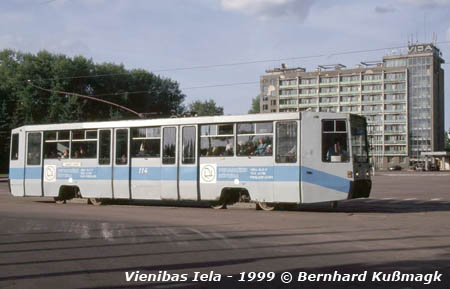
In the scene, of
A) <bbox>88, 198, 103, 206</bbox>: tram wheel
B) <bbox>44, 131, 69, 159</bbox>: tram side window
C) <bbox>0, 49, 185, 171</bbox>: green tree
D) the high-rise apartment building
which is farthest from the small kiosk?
<bbox>44, 131, 69, 159</bbox>: tram side window

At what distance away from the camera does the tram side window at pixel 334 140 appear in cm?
1769

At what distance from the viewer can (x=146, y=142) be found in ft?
68.1

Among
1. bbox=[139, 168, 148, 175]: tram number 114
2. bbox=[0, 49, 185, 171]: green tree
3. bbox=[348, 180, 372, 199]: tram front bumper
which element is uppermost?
bbox=[0, 49, 185, 171]: green tree

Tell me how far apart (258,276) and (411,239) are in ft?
16.3

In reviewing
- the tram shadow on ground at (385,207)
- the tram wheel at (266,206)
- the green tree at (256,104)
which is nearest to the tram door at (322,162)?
the tram wheel at (266,206)

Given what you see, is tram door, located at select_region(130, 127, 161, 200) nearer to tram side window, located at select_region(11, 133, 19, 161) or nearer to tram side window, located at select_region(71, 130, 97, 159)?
tram side window, located at select_region(71, 130, 97, 159)

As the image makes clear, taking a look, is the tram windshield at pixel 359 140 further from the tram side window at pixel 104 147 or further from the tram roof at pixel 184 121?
the tram side window at pixel 104 147

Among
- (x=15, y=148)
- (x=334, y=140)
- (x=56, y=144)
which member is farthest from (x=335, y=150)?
(x=15, y=148)

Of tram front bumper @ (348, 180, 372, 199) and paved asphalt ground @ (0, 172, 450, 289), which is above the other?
tram front bumper @ (348, 180, 372, 199)

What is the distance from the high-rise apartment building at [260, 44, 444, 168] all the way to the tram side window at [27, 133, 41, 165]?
116m

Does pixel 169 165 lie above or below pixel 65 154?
below

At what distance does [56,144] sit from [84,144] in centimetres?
145

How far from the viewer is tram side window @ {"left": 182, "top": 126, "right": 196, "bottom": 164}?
19.7 meters

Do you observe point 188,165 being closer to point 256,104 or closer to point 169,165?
point 169,165
